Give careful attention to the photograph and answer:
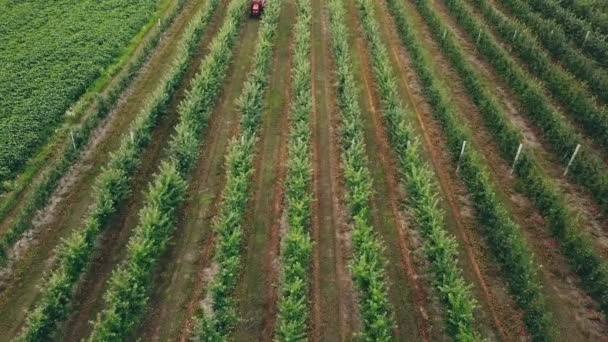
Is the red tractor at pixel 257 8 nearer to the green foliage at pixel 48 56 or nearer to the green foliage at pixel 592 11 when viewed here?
the green foliage at pixel 48 56

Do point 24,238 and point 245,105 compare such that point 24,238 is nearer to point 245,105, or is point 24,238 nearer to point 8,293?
point 8,293

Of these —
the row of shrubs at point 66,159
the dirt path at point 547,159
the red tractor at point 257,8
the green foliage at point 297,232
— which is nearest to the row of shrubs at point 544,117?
the dirt path at point 547,159

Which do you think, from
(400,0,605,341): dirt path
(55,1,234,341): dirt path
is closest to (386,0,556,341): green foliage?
(400,0,605,341): dirt path

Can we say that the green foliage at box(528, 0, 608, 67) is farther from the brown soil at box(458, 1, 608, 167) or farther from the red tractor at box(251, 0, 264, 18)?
the red tractor at box(251, 0, 264, 18)

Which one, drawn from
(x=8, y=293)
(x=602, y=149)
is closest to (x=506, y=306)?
(x=602, y=149)

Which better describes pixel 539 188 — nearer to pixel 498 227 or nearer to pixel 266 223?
pixel 498 227

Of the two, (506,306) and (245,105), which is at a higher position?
(245,105)
